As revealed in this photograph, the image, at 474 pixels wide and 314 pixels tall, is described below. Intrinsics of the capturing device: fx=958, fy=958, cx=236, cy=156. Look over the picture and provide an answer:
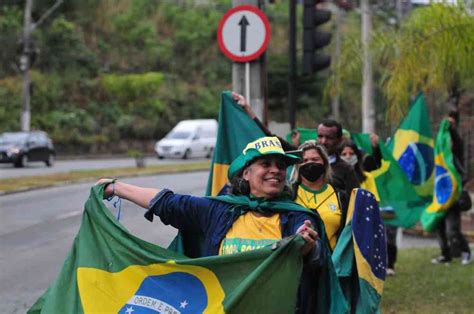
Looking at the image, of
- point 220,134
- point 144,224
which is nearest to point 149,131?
point 144,224

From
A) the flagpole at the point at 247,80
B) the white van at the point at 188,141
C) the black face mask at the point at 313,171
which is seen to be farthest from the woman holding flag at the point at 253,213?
the white van at the point at 188,141

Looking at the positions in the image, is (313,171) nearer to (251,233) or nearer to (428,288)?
(251,233)

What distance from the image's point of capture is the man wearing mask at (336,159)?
6.79 meters

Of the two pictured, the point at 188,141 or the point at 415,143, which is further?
the point at 188,141

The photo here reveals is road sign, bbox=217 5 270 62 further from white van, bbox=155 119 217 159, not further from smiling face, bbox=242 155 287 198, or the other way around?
white van, bbox=155 119 217 159

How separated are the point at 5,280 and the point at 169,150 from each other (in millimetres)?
34318

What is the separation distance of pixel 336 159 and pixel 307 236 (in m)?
2.83

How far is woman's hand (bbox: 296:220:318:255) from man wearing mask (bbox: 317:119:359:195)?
2323 mm

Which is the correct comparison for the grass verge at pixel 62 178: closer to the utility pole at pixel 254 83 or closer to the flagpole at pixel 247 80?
the utility pole at pixel 254 83

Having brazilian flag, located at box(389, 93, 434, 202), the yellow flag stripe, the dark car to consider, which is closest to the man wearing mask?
the yellow flag stripe

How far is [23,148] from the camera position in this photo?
3438 centimetres

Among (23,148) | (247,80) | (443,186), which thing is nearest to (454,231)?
(443,186)

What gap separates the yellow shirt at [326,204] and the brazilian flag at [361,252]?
20 centimetres

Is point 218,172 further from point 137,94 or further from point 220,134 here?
point 137,94
